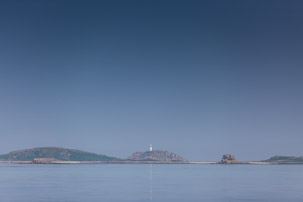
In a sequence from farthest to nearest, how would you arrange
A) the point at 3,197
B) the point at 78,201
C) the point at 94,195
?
the point at 94,195
the point at 3,197
the point at 78,201

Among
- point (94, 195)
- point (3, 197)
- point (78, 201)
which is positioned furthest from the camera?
point (94, 195)

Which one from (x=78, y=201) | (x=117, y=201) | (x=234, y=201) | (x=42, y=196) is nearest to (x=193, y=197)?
(x=234, y=201)

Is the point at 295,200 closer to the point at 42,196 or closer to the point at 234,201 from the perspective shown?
the point at 234,201

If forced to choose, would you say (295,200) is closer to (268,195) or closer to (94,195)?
(268,195)

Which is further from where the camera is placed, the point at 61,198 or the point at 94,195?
the point at 94,195

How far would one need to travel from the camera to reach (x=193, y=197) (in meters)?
48.7

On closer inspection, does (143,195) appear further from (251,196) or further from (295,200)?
(295,200)

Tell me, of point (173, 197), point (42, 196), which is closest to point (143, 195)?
point (173, 197)

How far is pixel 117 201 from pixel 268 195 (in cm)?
2121

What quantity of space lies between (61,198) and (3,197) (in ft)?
24.4

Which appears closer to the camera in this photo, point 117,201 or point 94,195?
point 117,201

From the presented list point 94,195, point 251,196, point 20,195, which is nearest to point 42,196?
point 20,195

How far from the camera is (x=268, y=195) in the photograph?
5147cm

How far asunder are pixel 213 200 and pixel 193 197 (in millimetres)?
3578
